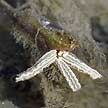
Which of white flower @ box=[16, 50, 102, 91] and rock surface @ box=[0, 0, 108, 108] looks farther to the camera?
rock surface @ box=[0, 0, 108, 108]

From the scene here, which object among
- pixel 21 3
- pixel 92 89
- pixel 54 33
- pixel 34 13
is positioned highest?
pixel 21 3

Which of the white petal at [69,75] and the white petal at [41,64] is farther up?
the white petal at [41,64]

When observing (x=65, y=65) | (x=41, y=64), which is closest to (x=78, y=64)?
(x=65, y=65)

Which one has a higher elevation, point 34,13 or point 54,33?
point 34,13

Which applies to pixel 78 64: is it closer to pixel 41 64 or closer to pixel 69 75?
pixel 69 75

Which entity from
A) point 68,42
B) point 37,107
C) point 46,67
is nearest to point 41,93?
point 37,107

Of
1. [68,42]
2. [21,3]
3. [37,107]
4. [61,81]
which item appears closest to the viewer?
[68,42]

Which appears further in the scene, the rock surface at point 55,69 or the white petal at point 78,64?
the rock surface at point 55,69

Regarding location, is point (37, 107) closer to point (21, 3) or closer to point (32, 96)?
point (32, 96)
